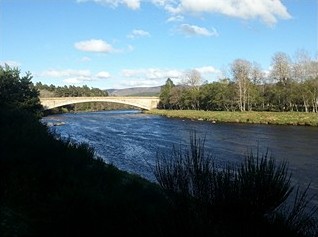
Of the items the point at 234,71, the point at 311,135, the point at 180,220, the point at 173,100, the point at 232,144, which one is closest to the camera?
the point at 180,220

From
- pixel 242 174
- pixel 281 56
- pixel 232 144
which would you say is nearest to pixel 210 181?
pixel 242 174

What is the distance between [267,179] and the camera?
25.1ft

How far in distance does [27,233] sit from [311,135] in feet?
132

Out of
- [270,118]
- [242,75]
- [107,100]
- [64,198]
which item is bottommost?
[270,118]

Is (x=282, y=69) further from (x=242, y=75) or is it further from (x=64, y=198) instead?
(x=64, y=198)

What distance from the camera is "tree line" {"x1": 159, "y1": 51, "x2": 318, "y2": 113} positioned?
7362 centimetres

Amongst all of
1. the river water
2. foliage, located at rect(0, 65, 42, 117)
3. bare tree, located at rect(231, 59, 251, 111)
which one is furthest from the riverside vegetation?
bare tree, located at rect(231, 59, 251, 111)

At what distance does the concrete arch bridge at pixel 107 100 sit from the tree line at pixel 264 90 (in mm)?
17107

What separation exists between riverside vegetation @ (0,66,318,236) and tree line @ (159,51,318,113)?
63.9 m

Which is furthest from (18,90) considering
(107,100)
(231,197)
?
(107,100)

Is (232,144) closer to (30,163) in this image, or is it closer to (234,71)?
(30,163)

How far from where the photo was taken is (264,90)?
3472 inches

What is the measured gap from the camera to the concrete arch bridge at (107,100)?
364ft

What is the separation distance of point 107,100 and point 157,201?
351ft
